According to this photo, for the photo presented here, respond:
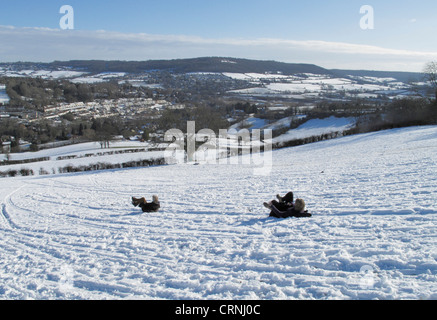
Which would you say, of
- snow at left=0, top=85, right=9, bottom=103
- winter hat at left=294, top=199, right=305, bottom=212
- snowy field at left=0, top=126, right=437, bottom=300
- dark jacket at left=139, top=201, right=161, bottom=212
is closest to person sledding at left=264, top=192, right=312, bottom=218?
winter hat at left=294, top=199, right=305, bottom=212

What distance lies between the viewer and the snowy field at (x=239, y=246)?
5195 mm

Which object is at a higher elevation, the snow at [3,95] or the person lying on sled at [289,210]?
the snow at [3,95]

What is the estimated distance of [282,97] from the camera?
129m

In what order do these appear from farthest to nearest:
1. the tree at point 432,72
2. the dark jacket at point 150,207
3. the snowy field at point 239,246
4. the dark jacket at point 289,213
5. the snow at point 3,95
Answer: the snow at point 3,95, the tree at point 432,72, the dark jacket at point 150,207, the dark jacket at point 289,213, the snowy field at point 239,246

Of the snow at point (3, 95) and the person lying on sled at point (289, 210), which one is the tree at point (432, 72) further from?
the snow at point (3, 95)

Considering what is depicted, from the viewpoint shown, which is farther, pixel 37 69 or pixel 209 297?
pixel 37 69

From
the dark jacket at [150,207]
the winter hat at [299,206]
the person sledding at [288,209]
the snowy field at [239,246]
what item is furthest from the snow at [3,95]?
the winter hat at [299,206]

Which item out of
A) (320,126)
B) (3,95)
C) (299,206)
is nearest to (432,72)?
(320,126)

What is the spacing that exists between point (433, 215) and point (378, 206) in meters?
1.53

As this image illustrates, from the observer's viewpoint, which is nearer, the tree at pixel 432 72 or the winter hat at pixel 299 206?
the winter hat at pixel 299 206

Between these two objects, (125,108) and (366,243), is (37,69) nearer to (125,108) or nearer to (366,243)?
(125,108)

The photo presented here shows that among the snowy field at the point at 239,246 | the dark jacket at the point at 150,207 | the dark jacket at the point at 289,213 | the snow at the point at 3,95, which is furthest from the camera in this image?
the snow at the point at 3,95

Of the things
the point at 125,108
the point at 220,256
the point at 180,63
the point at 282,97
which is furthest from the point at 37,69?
the point at 220,256

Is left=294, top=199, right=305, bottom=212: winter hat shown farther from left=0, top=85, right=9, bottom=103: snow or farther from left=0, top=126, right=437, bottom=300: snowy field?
left=0, top=85, right=9, bottom=103: snow
